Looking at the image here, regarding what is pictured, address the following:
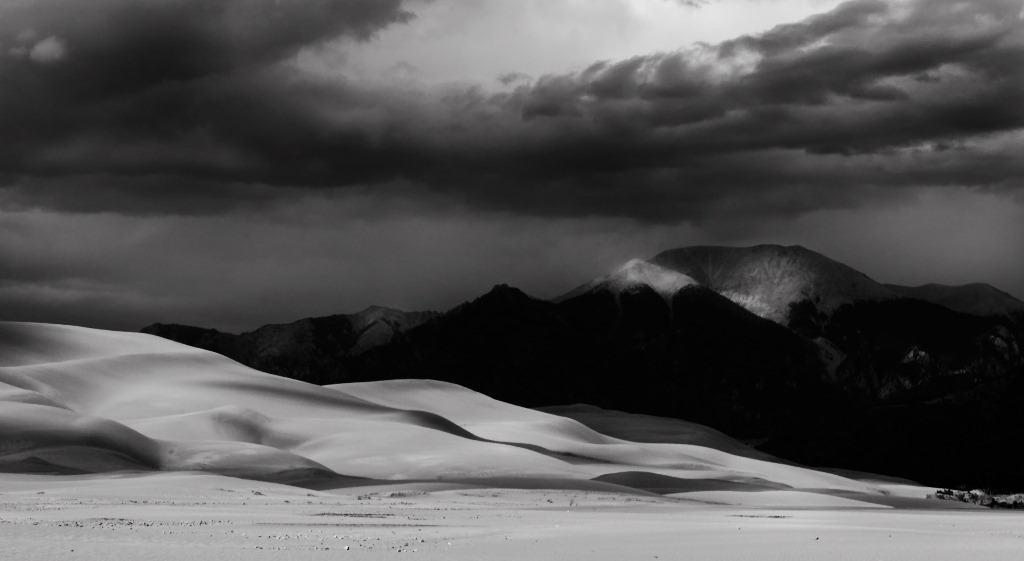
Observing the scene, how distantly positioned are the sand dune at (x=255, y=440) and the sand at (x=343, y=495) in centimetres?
38

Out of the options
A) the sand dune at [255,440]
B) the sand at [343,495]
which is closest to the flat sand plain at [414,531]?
the sand at [343,495]

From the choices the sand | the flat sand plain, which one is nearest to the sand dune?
the sand

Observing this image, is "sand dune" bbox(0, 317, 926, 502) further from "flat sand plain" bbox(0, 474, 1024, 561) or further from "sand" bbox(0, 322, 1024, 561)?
"flat sand plain" bbox(0, 474, 1024, 561)

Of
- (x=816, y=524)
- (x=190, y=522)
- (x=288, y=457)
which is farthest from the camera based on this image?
(x=288, y=457)

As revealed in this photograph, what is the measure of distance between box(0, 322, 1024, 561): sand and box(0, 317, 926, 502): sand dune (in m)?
0.38

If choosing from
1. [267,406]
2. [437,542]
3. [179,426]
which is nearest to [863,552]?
[437,542]

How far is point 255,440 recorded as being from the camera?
15638 cm

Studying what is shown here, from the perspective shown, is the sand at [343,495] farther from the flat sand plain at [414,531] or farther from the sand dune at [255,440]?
the sand dune at [255,440]

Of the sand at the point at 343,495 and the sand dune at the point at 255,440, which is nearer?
the sand at the point at 343,495

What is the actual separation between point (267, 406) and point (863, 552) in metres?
152

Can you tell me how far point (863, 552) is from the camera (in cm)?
3869

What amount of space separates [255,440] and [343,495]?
230 ft

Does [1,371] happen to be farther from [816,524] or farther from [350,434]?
[816,524]

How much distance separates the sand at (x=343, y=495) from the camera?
39.4 m
